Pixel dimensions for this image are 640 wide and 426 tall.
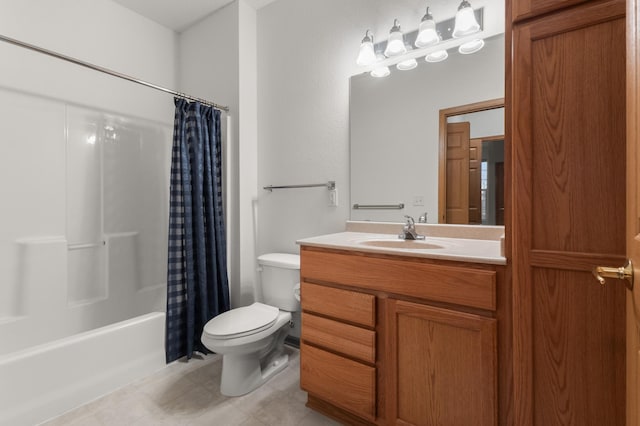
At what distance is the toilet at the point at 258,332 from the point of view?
1570 mm

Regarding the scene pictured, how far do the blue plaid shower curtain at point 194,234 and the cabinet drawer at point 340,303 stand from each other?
960mm

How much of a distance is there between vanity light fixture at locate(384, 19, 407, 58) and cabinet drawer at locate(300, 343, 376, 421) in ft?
5.44

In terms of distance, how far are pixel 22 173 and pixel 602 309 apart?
2.97 metres

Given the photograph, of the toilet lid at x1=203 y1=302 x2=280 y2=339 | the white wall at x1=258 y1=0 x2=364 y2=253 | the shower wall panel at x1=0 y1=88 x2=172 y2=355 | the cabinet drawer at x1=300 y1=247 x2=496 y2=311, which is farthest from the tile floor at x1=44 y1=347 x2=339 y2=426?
the white wall at x1=258 y1=0 x2=364 y2=253

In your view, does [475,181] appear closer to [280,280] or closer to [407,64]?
[407,64]

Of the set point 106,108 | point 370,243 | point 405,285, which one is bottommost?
point 405,285

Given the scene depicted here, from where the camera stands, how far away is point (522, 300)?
0.93m

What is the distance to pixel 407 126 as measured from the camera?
5.65 feet

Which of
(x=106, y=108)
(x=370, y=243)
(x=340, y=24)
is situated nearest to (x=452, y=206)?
(x=370, y=243)

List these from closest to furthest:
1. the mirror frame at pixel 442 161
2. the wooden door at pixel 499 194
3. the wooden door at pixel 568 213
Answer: the wooden door at pixel 568 213
the wooden door at pixel 499 194
the mirror frame at pixel 442 161

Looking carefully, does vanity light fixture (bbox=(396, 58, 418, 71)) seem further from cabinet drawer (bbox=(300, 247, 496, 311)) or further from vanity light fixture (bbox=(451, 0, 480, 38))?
cabinet drawer (bbox=(300, 247, 496, 311))

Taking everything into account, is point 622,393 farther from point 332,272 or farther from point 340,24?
point 340,24

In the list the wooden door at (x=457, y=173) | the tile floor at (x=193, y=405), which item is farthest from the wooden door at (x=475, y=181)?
the tile floor at (x=193, y=405)

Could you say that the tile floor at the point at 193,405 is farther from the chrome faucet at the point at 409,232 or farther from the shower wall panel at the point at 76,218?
the chrome faucet at the point at 409,232
